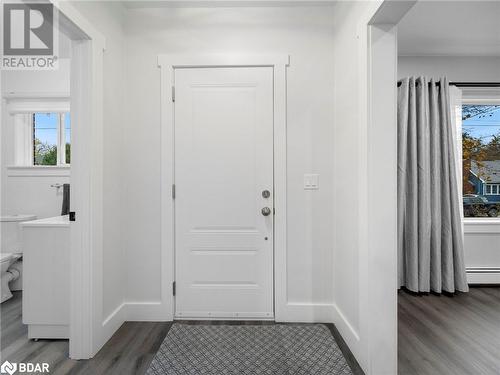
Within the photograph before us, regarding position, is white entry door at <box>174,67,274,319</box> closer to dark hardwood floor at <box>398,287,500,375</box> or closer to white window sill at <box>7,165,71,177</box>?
dark hardwood floor at <box>398,287,500,375</box>

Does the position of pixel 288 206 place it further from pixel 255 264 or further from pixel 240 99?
pixel 240 99

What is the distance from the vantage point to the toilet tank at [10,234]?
294 centimetres

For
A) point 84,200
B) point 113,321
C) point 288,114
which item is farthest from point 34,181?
point 288,114

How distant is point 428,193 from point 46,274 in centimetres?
345


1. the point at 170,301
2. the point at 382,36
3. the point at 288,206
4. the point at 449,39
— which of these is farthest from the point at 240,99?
the point at 449,39

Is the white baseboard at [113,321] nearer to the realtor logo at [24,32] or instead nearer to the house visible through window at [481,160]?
the realtor logo at [24,32]

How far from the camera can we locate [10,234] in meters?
2.96

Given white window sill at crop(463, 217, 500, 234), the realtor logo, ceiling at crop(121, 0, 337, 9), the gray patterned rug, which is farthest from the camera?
white window sill at crop(463, 217, 500, 234)

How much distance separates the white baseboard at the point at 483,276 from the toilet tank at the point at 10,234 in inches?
195

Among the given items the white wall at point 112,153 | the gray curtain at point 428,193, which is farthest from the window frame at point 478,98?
the white wall at point 112,153

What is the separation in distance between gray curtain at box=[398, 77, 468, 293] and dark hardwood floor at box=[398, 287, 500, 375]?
0.70 feet

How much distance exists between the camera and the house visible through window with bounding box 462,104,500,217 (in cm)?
343

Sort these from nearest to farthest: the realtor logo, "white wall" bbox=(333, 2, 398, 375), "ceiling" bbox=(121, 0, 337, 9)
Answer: "white wall" bbox=(333, 2, 398, 375), the realtor logo, "ceiling" bbox=(121, 0, 337, 9)

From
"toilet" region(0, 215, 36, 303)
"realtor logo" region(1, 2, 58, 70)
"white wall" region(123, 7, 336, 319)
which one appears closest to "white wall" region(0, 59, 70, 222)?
"toilet" region(0, 215, 36, 303)
